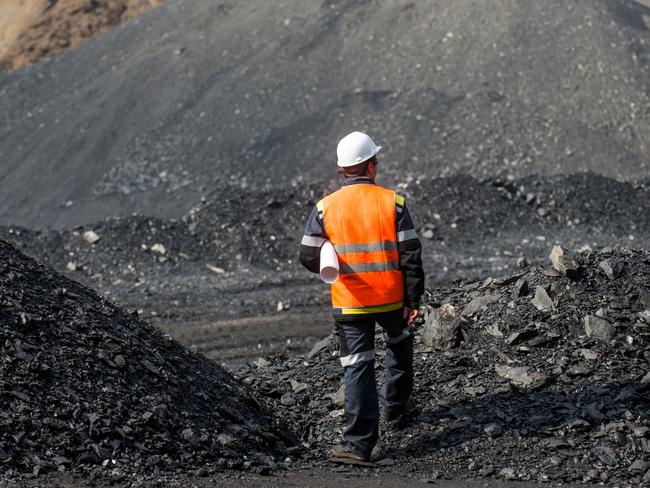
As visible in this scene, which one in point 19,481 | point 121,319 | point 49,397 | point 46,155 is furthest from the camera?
point 46,155

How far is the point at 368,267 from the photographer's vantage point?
6652mm

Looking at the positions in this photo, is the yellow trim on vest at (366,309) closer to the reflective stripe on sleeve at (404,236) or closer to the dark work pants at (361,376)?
the dark work pants at (361,376)

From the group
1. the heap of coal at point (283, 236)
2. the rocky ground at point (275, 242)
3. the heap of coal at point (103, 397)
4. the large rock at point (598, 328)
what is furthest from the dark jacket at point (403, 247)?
the heap of coal at point (283, 236)

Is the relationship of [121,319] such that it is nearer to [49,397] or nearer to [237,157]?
[49,397]

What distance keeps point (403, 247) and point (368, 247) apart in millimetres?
219

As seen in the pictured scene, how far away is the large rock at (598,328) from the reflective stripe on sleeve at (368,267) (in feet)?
6.47

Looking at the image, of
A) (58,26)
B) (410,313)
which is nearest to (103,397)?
(410,313)

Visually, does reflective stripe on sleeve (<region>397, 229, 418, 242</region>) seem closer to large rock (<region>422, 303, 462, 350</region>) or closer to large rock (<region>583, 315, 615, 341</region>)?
large rock (<region>422, 303, 462, 350</region>)

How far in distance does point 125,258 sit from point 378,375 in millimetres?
9226

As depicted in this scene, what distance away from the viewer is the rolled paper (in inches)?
259

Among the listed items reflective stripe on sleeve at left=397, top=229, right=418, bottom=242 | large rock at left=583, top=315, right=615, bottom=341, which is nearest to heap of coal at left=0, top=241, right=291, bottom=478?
reflective stripe on sleeve at left=397, top=229, right=418, bottom=242

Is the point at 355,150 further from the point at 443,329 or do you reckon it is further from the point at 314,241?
the point at 443,329

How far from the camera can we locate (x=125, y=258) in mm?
16656

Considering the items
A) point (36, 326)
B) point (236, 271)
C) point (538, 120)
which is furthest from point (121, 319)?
point (538, 120)
